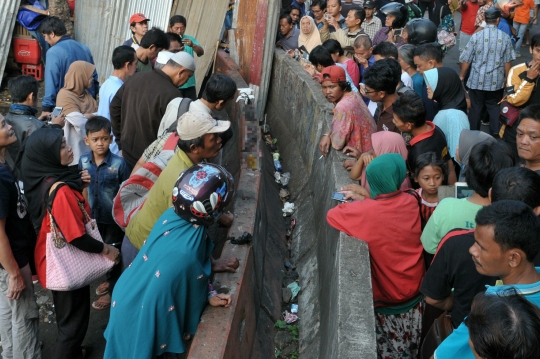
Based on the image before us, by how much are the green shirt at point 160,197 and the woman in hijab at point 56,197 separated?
0.43 m

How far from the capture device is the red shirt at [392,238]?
11.5 feet

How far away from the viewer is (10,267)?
12.2 feet

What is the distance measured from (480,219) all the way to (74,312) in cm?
307

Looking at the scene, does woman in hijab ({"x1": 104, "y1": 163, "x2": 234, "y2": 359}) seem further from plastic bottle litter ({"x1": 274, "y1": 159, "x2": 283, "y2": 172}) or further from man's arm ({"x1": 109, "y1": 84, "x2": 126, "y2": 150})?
plastic bottle litter ({"x1": 274, "y1": 159, "x2": 283, "y2": 172})

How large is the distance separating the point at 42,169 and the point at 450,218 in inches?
109

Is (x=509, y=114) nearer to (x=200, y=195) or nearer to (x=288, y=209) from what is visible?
(x=288, y=209)

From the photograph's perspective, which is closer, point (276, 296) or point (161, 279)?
point (161, 279)

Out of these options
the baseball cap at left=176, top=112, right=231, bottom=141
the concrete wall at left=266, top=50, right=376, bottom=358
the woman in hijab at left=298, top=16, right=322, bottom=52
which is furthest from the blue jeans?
the baseball cap at left=176, top=112, right=231, bottom=141

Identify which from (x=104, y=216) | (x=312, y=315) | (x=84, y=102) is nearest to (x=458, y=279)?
(x=312, y=315)

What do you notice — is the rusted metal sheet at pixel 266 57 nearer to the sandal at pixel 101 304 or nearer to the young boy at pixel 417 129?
the sandal at pixel 101 304

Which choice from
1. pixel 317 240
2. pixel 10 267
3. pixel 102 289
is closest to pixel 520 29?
pixel 317 240

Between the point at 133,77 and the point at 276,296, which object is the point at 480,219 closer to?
the point at 276,296

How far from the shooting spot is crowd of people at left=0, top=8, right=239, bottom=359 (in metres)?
2.96

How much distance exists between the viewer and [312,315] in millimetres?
4781
